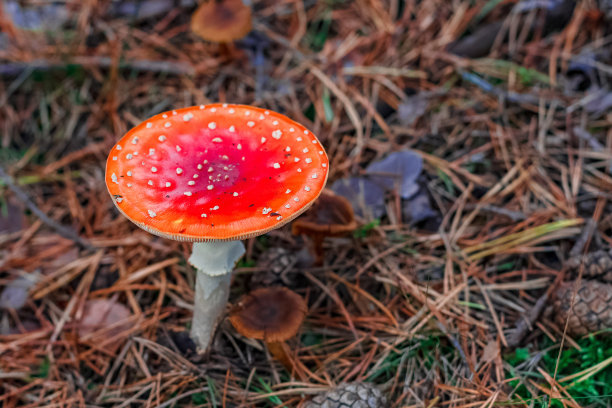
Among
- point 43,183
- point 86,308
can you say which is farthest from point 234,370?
point 43,183

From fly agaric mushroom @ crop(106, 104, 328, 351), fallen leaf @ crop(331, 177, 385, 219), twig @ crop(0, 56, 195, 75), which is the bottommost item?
fallen leaf @ crop(331, 177, 385, 219)

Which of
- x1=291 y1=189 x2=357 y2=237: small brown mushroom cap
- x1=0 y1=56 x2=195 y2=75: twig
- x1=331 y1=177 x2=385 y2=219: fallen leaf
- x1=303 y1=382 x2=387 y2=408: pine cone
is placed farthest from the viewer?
x1=0 y1=56 x2=195 y2=75: twig

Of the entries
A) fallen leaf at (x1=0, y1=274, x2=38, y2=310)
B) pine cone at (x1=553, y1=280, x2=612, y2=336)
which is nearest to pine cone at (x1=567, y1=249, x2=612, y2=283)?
pine cone at (x1=553, y1=280, x2=612, y2=336)

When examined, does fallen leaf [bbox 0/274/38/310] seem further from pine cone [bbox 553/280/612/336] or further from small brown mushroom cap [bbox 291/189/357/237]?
pine cone [bbox 553/280/612/336]

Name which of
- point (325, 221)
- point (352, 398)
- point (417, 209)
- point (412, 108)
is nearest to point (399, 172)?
point (417, 209)

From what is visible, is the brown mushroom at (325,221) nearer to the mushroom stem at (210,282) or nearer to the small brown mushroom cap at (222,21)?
the mushroom stem at (210,282)

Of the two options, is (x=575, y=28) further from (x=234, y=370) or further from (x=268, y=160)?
(x=234, y=370)

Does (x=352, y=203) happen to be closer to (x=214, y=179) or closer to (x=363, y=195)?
(x=363, y=195)
